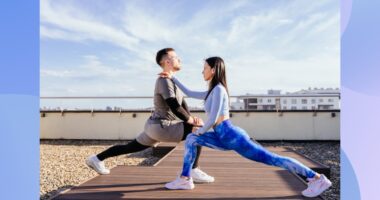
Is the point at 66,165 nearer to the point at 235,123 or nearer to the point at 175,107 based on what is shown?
the point at 175,107

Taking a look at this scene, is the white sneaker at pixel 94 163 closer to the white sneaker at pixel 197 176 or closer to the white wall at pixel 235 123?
the white sneaker at pixel 197 176

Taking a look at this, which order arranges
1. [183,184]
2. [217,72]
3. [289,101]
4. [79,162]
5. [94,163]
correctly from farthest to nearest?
[289,101], [79,162], [94,163], [183,184], [217,72]

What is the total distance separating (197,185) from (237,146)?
722mm

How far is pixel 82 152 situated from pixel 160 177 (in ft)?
17.7

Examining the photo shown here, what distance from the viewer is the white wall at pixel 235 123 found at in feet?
35.1

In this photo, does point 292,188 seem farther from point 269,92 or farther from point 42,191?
point 269,92

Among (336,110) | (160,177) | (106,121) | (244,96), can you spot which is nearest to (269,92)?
(244,96)

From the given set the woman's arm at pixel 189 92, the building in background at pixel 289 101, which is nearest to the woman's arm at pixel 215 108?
the woman's arm at pixel 189 92

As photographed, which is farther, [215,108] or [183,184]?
[183,184]

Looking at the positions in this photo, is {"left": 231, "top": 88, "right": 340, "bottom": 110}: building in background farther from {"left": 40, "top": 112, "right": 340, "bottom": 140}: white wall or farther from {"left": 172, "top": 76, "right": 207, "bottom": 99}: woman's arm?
{"left": 172, "top": 76, "right": 207, "bottom": 99}: woman's arm

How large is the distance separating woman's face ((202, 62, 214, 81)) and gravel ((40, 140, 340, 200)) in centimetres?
183

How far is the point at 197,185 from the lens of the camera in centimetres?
326

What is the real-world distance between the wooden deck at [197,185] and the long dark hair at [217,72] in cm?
97

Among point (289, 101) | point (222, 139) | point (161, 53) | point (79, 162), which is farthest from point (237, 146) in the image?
point (289, 101)
